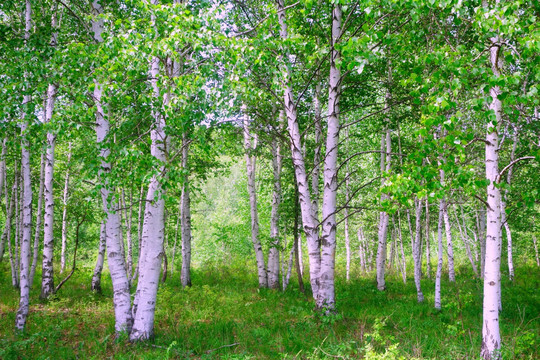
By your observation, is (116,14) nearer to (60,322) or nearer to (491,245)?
(60,322)

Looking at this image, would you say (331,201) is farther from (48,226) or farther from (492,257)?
(48,226)

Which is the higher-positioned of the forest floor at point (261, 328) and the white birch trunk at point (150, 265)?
the white birch trunk at point (150, 265)

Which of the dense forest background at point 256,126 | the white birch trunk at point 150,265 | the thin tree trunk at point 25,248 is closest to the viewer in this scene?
the dense forest background at point 256,126

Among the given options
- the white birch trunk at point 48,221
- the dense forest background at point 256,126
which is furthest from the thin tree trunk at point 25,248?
the white birch trunk at point 48,221

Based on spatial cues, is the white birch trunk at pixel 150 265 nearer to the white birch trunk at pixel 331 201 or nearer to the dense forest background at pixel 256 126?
the dense forest background at pixel 256 126

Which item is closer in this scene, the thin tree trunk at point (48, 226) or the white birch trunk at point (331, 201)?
the white birch trunk at point (331, 201)

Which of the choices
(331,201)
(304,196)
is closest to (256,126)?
(304,196)

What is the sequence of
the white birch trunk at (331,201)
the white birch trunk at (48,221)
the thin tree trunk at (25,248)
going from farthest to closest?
the white birch trunk at (48,221) < the white birch trunk at (331,201) < the thin tree trunk at (25,248)

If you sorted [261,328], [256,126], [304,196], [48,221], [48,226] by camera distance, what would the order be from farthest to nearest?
[48,226]
[48,221]
[256,126]
[304,196]
[261,328]

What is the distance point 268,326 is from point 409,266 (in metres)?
19.3

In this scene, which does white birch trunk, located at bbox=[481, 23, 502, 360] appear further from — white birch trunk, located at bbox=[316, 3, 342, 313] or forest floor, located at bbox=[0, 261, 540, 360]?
white birch trunk, located at bbox=[316, 3, 342, 313]

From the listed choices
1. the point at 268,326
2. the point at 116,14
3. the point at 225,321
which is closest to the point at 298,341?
the point at 268,326

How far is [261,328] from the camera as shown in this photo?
290 inches

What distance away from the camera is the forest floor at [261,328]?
589 centimetres
